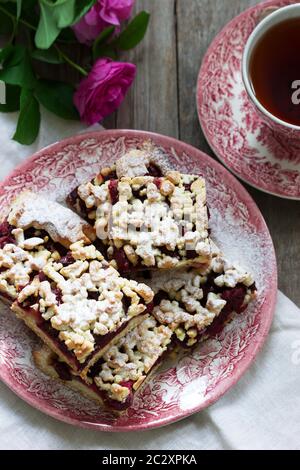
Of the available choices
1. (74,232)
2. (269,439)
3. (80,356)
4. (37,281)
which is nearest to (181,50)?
(74,232)

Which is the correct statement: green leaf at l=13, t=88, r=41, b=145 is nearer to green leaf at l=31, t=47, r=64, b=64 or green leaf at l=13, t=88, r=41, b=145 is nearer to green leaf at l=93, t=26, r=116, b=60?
green leaf at l=31, t=47, r=64, b=64

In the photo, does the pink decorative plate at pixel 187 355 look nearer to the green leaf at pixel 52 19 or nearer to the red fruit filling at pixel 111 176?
the red fruit filling at pixel 111 176

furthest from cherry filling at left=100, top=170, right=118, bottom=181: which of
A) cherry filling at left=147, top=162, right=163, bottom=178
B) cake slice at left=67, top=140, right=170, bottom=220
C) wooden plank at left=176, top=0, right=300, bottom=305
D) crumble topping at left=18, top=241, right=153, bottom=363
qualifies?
wooden plank at left=176, top=0, right=300, bottom=305

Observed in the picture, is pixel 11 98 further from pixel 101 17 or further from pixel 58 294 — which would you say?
pixel 58 294

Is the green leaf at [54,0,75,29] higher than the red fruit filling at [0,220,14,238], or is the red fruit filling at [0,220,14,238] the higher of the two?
the green leaf at [54,0,75,29]

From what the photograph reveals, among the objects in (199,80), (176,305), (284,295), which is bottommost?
(284,295)

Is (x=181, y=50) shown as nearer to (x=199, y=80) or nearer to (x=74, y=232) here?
(x=199, y=80)

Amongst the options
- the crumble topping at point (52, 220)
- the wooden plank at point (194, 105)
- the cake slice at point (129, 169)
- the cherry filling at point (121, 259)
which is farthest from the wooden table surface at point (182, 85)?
the cherry filling at point (121, 259)
